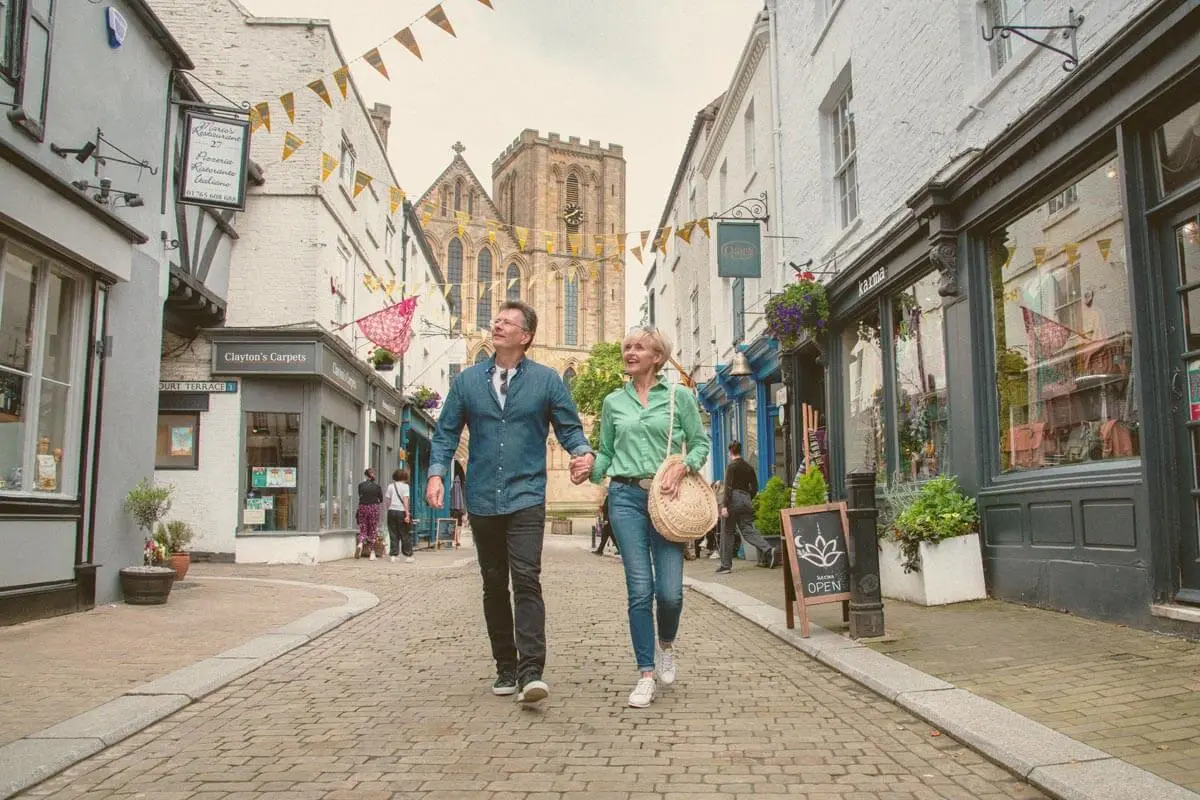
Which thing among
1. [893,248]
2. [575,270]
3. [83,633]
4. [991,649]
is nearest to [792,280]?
[893,248]

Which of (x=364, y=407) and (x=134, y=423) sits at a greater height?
(x=364, y=407)

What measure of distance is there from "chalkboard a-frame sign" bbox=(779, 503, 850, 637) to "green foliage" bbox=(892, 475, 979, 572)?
171 cm

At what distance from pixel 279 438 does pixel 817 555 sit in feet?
40.6

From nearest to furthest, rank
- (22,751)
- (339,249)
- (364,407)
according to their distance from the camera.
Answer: (22,751), (339,249), (364,407)

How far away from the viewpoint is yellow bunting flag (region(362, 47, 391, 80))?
9367 millimetres

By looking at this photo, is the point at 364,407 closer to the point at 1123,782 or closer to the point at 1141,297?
the point at 1141,297

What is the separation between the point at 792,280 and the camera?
564 inches

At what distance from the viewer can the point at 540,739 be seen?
13.1 ft

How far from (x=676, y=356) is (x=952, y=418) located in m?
18.8

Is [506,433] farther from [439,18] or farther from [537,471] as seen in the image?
[439,18]

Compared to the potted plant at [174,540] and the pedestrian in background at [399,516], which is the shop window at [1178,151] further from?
the pedestrian in background at [399,516]

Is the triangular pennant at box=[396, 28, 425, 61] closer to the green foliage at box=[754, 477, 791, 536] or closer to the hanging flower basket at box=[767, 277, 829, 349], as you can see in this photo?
the hanging flower basket at box=[767, 277, 829, 349]

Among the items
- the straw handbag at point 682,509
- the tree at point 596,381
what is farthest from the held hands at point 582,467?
the tree at point 596,381

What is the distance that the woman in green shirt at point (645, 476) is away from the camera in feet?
→ 15.5
